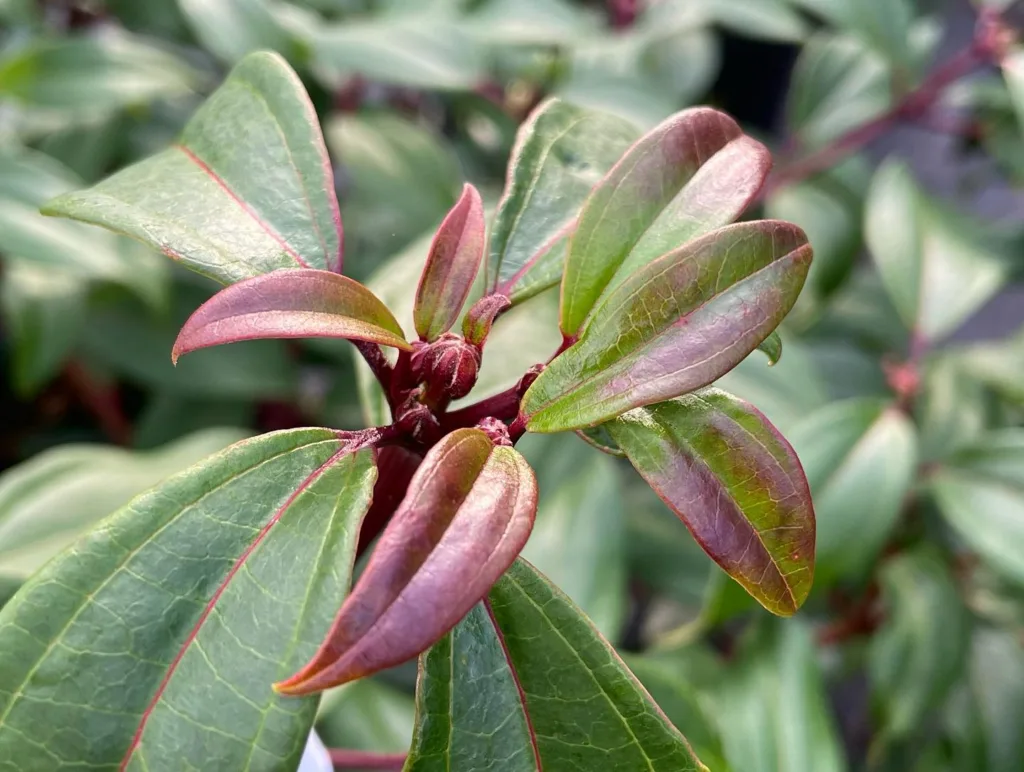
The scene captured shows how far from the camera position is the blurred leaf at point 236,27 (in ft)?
2.13

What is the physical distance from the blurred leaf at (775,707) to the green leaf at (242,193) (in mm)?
415

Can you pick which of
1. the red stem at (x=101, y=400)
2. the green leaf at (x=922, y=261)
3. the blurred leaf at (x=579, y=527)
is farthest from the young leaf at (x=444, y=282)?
the red stem at (x=101, y=400)

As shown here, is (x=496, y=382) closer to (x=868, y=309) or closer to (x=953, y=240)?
(x=953, y=240)

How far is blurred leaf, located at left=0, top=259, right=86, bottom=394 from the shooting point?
678 mm

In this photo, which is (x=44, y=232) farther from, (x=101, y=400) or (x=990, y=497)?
(x=990, y=497)

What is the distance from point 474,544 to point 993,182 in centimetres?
148

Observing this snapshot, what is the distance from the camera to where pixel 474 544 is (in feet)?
0.68

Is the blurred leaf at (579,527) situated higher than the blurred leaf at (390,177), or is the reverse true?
the blurred leaf at (390,177)

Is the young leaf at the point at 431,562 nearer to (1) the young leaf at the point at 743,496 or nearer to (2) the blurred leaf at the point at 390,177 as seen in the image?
(1) the young leaf at the point at 743,496

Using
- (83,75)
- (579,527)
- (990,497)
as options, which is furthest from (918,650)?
(83,75)

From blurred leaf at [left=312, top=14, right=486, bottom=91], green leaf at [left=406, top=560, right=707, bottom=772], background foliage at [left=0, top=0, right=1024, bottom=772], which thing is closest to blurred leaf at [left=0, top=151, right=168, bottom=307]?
background foliage at [left=0, top=0, right=1024, bottom=772]

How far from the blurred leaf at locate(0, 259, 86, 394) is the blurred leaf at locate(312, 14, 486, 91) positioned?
0.30 m

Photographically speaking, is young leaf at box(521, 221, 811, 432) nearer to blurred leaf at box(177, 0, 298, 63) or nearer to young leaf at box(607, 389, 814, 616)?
young leaf at box(607, 389, 814, 616)

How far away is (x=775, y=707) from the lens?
1.85ft
